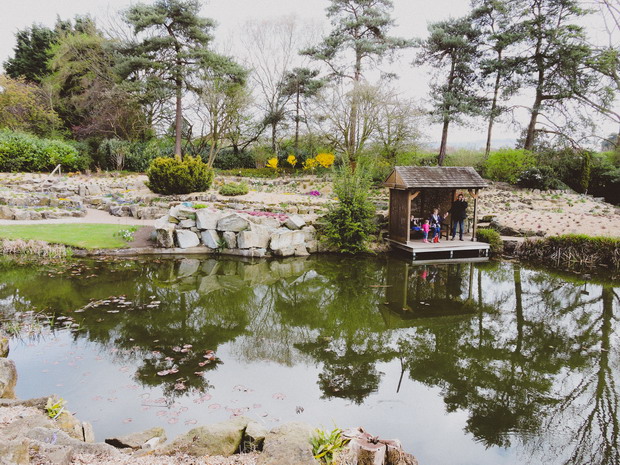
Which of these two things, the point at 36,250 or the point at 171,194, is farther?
the point at 171,194

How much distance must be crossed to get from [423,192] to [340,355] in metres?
9.25

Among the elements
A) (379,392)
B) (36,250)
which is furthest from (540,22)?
(36,250)

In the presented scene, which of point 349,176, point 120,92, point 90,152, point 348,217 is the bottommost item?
point 348,217

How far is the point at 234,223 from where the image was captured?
12.7m

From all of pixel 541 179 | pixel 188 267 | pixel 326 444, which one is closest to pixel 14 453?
pixel 326 444

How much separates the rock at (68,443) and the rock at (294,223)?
10.3 m

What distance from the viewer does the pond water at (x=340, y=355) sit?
4.36 m

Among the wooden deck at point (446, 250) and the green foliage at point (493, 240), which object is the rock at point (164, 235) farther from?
the green foliage at point (493, 240)

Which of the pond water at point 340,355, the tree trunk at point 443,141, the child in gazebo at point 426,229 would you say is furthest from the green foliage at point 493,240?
the tree trunk at point 443,141

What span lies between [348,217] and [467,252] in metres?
4.20

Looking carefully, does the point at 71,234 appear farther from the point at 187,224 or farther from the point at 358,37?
the point at 358,37

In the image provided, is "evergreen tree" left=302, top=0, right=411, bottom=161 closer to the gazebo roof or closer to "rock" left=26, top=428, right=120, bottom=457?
the gazebo roof

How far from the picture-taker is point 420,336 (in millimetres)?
6730

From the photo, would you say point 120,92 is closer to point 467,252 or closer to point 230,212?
point 230,212
